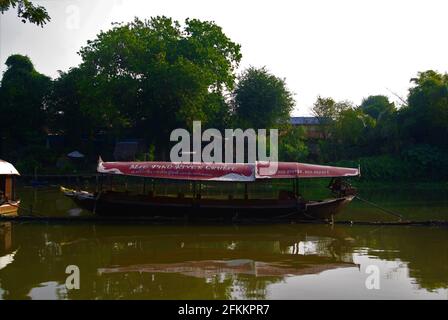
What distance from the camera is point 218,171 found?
16922 mm

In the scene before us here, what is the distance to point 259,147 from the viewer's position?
34.9 meters

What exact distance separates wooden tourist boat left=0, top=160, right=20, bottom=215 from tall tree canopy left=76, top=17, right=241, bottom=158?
15.7 metres

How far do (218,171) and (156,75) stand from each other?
17543mm

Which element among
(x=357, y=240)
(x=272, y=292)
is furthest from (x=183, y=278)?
(x=357, y=240)

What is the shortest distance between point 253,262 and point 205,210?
5508 millimetres

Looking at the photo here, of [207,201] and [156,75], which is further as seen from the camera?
[156,75]

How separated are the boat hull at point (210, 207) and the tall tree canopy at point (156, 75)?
54.3 feet

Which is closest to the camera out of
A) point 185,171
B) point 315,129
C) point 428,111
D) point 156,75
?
point 185,171

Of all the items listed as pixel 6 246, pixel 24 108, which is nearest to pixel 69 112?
pixel 24 108

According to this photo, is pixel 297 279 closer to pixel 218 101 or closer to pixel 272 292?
pixel 272 292

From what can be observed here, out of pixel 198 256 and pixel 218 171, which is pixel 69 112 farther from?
pixel 198 256

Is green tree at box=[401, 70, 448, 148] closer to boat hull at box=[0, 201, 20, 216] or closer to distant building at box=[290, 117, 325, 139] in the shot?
distant building at box=[290, 117, 325, 139]

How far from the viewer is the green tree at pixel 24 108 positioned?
3734 cm

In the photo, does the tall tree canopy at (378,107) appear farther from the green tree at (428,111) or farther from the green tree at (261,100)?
the green tree at (261,100)
